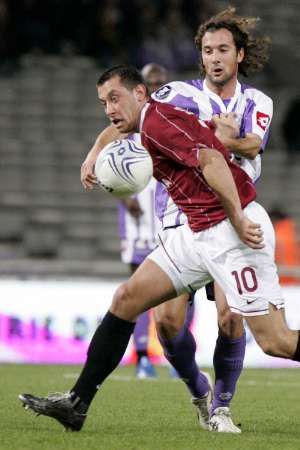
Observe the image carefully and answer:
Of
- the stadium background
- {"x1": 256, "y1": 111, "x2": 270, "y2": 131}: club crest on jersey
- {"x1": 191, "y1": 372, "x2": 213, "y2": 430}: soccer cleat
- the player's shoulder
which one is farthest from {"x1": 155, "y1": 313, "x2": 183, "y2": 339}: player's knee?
the stadium background

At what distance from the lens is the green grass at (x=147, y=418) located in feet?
19.5

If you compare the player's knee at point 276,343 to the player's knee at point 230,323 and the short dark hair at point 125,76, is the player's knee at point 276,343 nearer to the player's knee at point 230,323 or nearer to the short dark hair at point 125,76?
the player's knee at point 230,323

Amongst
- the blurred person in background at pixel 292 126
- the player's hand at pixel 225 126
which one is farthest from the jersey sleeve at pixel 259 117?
the blurred person in background at pixel 292 126

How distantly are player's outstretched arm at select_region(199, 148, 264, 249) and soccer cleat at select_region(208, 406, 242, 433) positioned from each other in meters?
1.13

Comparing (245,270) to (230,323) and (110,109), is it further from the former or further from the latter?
(110,109)

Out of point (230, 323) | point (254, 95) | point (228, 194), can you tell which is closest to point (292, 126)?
point (254, 95)

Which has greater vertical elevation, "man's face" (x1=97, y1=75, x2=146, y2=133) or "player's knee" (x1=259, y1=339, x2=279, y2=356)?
"man's face" (x1=97, y1=75, x2=146, y2=133)

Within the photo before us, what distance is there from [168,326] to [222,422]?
57 cm

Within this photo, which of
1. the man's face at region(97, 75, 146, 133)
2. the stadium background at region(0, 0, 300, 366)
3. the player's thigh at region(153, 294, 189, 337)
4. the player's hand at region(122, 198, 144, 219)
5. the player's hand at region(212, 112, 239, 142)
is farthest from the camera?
the stadium background at region(0, 0, 300, 366)

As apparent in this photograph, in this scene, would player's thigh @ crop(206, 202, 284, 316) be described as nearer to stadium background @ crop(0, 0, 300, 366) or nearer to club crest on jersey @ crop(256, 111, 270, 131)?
club crest on jersey @ crop(256, 111, 270, 131)

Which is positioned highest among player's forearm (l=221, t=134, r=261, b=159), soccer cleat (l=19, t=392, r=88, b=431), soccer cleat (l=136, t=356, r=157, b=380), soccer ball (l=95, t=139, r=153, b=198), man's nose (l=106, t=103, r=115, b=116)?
man's nose (l=106, t=103, r=115, b=116)

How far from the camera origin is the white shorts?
6.04 meters

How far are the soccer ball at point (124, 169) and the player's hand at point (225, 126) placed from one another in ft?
1.53

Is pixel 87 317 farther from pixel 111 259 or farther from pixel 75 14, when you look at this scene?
pixel 75 14
